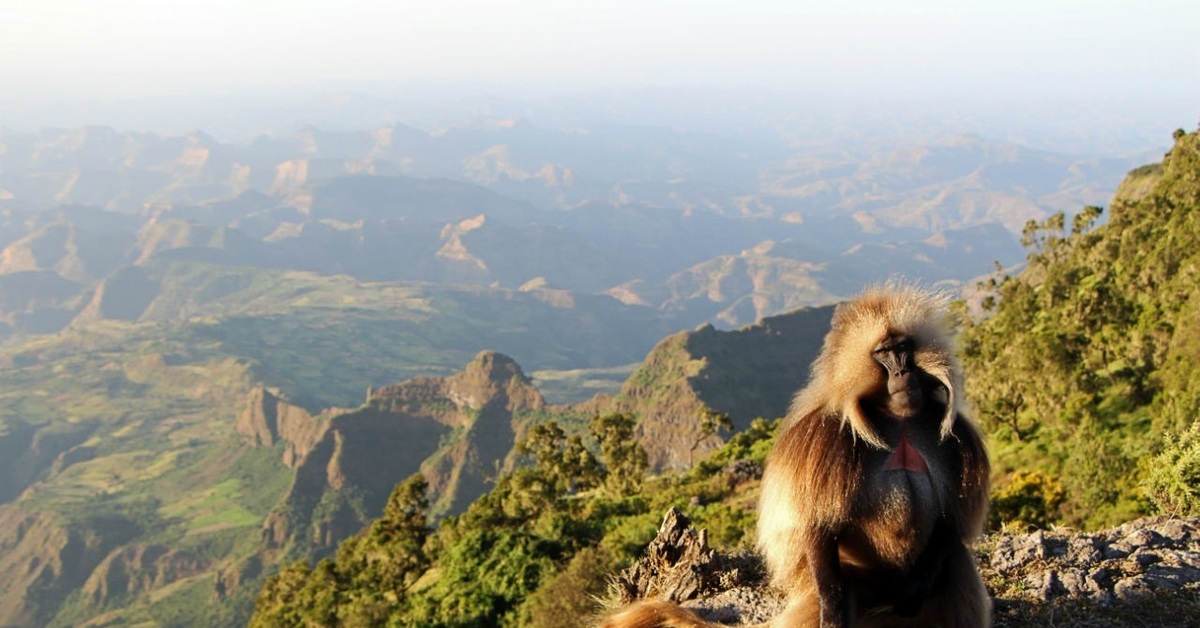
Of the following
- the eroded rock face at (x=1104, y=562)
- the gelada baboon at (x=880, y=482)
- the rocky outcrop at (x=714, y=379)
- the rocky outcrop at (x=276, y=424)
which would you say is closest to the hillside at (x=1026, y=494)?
the eroded rock face at (x=1104, y=562)

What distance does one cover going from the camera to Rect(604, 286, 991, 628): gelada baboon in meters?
4.99

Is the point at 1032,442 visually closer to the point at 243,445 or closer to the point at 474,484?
the point at 474,484

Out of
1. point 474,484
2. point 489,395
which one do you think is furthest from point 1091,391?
point 489,395

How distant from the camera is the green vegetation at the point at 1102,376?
19.3 metres

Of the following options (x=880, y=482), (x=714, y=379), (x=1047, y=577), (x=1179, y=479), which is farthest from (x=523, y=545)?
(x=714, y=379)

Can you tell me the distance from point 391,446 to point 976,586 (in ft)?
406

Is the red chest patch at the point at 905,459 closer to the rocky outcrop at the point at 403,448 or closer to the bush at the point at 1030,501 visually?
the bush at the point at 1030,501

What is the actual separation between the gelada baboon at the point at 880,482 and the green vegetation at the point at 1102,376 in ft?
30.2

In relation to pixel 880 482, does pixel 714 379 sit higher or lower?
lower

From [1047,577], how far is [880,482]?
14.6 ft

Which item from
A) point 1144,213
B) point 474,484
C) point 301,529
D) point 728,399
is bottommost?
point 301,529

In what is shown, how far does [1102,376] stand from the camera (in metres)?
29.7

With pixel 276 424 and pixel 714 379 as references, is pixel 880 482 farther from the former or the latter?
pixel 276 424

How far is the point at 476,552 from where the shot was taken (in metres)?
23.6
